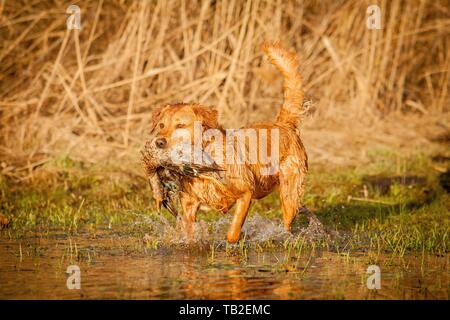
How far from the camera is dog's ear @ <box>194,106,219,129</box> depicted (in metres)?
6.02

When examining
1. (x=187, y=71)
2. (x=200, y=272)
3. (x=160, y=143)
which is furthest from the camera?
(x=187, y=71)

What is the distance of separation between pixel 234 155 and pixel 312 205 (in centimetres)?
254

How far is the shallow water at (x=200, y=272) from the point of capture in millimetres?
4680

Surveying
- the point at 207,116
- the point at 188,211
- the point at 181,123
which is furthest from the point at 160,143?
the point at 188,211

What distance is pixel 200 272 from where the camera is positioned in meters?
5.29

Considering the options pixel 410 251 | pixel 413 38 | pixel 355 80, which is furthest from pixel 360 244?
pixel 413 38

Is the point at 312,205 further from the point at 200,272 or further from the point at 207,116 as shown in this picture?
the point at 200,272

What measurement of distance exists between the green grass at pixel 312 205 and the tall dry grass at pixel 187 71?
21.0 inches

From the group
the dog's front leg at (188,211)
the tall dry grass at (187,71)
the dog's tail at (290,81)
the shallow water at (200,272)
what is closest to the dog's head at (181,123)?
the dog's front leg at (188,211)

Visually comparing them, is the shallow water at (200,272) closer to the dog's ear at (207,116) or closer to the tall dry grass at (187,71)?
the dog's ear at (207,116)

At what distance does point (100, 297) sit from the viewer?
15.0ft
